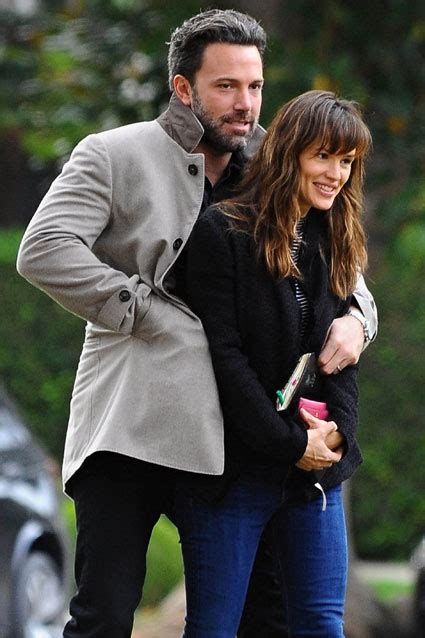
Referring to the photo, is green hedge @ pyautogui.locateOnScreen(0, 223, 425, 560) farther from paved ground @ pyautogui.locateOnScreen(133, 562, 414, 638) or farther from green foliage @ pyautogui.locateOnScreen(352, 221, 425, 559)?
paved ground @ pyautogui.locateOnScreen(133, 562, 414, 638)

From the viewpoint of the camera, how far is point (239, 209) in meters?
3.68

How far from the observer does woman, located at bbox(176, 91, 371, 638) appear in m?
3.63

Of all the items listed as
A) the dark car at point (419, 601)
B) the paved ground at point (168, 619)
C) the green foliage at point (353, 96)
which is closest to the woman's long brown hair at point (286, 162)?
the green foliage at point (353, 96)

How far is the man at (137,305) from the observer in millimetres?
3615

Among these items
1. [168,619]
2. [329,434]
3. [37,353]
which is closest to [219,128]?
[329,434]

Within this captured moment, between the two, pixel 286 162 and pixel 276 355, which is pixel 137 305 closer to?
pixel 276 355

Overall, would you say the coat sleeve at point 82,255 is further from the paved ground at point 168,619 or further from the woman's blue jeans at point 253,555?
the paved ground at point 168,619

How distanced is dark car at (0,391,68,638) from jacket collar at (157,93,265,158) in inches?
117

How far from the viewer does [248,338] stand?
145 inches

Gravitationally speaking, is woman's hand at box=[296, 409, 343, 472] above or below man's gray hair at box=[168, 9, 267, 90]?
below

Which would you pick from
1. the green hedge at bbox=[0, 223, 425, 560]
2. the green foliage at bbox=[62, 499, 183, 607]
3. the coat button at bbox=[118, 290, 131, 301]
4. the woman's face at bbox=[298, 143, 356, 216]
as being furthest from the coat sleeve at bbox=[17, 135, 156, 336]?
the green hedge at bbox=[0, 223, 425, 560]

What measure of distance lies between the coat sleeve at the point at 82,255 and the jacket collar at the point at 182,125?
0.19 metres

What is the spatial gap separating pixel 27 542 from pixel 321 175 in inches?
133

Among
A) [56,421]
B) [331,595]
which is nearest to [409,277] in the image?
[56,421]
